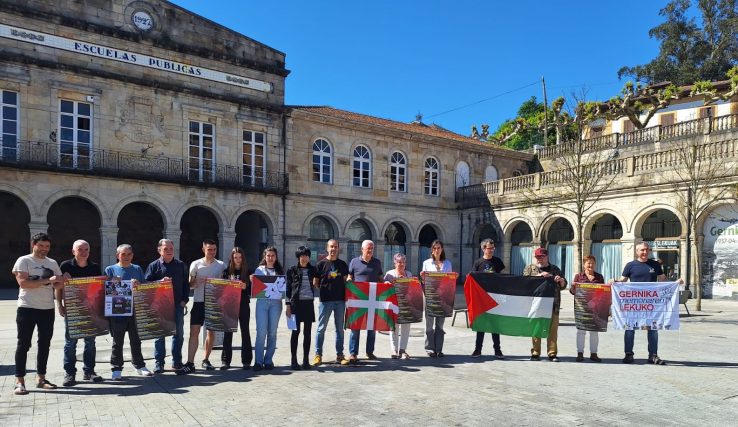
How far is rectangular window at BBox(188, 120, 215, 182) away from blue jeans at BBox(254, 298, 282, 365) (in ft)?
55.7

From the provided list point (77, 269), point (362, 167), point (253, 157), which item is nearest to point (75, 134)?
point (253, 157)

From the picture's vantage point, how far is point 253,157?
84.0 feet

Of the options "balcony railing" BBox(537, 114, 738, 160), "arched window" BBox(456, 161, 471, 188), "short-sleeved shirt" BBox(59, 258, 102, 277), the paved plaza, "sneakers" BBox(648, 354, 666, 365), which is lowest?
"sneakers" BBox(648, 354, 666, 365)

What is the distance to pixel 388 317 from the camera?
8.73 m

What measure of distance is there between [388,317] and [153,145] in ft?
56.6

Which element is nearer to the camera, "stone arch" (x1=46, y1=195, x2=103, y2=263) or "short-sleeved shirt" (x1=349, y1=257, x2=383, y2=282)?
"short-sleeved shirt" (x1=349, y1=257, x2=383, y2=282)

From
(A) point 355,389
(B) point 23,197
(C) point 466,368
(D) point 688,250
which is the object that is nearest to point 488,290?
(C) point 466,368

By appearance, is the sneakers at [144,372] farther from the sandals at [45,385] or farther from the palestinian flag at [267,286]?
the palestinian flag at [267,286]

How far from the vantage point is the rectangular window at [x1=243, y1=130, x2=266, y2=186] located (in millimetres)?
25344

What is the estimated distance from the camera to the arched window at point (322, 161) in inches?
1071

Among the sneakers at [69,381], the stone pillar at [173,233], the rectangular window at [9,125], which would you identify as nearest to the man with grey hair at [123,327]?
the sneakers at [69,381]

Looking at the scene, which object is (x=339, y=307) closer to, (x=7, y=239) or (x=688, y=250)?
(x=688, y=250)

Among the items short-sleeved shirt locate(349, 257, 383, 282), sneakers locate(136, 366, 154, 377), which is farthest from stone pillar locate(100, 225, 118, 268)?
short-sleeved shirt locate(349, 257, 383, 282)

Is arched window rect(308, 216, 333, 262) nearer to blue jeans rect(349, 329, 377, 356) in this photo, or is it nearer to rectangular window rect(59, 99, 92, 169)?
rectangular window rect(59, 99, 92, 169)
